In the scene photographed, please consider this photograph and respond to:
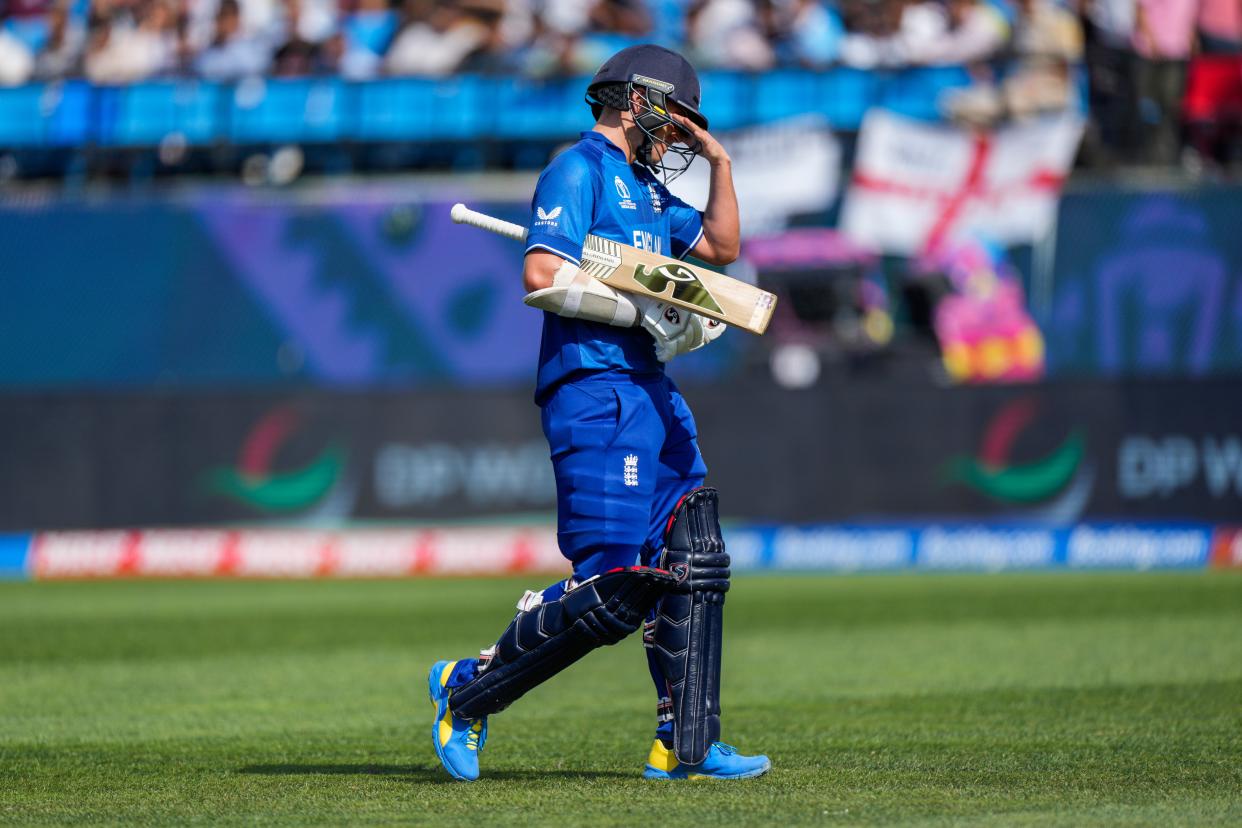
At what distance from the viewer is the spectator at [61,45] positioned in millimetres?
18609

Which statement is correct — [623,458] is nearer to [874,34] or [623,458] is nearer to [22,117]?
[874,34]

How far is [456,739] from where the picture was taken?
5.19m

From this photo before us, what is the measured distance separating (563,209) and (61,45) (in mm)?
15542

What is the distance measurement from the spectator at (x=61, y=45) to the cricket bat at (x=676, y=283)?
14.8m

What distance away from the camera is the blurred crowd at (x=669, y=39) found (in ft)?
54.0

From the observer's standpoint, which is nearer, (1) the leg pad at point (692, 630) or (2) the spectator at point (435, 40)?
(1) the leg pad at point (692, 630)

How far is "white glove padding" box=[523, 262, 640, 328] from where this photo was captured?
4863 millimetres

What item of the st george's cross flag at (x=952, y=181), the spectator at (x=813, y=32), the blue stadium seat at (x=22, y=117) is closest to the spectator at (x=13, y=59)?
the blue stadium seat at (x=22, y=117)

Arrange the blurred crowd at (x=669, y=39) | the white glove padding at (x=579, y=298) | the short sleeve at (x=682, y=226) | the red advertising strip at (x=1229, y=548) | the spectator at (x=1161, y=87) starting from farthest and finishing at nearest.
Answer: the blurred crowd at (x=669, y=39)
the spectator at (x=1161, y=87)
the red advertising strip at (x=1229, y=548)
the short sleeve at (x=682, y=226)
the white glove padding at (x=579, y=298)

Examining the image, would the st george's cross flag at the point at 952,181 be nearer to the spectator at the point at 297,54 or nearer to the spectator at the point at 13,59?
the spectator at the point at 297,54

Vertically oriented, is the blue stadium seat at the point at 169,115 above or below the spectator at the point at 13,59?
below

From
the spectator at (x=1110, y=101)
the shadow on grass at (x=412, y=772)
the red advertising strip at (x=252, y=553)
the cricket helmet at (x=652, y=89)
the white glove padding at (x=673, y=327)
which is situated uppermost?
the spectator at (x=1110, y=101)

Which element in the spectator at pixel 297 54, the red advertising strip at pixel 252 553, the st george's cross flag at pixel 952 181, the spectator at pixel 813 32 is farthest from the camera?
the spectator at pixel 297 54

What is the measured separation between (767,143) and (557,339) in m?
12.2
